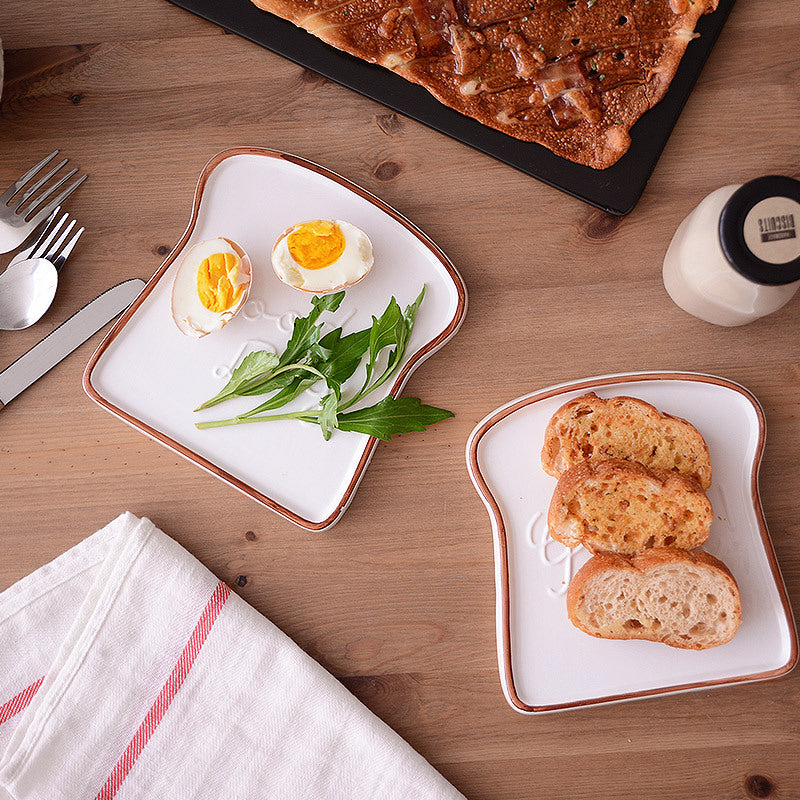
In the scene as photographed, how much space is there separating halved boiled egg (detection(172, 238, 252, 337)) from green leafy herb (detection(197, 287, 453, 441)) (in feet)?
0.33

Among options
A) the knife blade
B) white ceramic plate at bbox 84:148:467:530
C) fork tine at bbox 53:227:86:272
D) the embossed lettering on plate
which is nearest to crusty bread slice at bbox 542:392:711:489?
the embossed lettering on plate

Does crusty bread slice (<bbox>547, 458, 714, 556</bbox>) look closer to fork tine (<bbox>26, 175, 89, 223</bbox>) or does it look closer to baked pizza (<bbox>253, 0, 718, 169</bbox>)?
baked pizza (<bbox>253, 0, 718, 169</bbox>)

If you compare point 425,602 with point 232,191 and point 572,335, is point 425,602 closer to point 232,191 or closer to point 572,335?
point 572,335

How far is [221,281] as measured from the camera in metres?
1.32

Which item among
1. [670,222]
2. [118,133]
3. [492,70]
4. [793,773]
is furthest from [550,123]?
[793,773]

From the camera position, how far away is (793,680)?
4.28 feet

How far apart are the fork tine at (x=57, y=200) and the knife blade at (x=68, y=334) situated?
0.68ft

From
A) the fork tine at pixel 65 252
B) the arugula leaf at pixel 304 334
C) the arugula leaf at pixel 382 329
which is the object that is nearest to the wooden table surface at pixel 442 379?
the fork tine at pixel 65 252

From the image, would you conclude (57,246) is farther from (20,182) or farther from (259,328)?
(259,328)

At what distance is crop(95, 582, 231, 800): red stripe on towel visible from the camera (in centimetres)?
132

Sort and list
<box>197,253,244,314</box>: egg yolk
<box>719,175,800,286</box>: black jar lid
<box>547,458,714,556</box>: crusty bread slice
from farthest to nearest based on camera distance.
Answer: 1. <box>197,253,244,314</box>: egg yolk
2. <box>547,458,714,556</box>: crusty bread slice
3. <box>719,175,800,286</box>: black jar lid

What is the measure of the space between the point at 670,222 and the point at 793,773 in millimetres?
A: 1042

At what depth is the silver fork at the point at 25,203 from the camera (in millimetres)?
1396

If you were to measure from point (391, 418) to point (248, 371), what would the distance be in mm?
283
